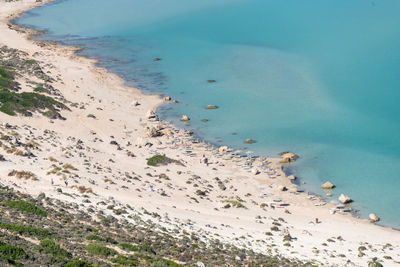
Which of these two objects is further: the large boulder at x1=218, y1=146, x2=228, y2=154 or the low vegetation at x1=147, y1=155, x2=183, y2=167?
the large boulder at x1=218, y1=146, x2=228, y2=154

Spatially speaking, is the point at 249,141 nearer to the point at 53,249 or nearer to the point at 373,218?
the point at 373,218

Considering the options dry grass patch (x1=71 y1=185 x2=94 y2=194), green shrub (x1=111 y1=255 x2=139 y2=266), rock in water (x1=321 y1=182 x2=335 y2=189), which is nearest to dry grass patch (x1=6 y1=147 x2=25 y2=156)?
dry grass patch (x1=71 y1=185 x2=94 y2=194)

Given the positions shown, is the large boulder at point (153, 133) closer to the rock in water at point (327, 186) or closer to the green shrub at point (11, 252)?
the rock in water at point (327, 186)

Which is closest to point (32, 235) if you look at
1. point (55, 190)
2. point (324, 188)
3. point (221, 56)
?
point (55, 190)

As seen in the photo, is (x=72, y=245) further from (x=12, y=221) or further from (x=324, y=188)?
(x=324, y=188)

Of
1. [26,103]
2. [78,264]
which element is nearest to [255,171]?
[26,103]

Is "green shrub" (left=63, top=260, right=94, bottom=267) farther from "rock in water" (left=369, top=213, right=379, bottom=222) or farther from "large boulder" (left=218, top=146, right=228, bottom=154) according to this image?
"large boulder" (left=218, top=146, right=228, bottom=154)
